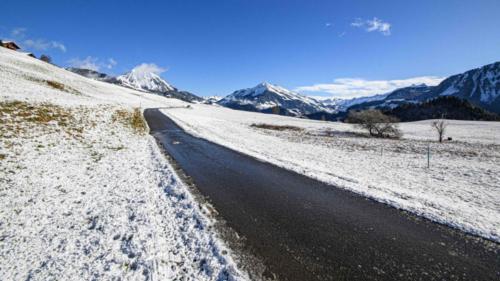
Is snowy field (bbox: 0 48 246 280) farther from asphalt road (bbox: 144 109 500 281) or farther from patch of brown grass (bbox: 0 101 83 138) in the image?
asphalt road (bbox: 144 109 500 281)

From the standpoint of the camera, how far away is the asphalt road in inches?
184

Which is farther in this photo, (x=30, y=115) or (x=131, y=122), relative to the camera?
(x=131, y=122)

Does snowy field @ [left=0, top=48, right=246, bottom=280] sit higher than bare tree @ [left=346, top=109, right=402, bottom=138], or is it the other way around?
bare tree @ [left=346, top=109, right=402, bottom=138]

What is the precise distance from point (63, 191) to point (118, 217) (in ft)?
11.8

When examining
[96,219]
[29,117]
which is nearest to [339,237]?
[96,219]

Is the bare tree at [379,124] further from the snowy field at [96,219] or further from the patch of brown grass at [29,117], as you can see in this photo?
the patch of brown grass at [29,117]

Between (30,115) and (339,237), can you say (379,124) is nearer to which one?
(339,237)

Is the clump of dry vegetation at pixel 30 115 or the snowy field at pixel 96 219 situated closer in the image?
the snowy field at pixel 96 219

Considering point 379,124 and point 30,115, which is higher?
Result: point 379,124

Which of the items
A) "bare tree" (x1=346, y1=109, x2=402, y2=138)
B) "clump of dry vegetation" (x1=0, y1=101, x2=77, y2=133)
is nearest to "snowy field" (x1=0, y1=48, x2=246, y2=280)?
"clump of dry vegetation" (x1=0, y1=101, x2=77, y2=133)

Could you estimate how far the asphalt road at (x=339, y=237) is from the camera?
4.67 m

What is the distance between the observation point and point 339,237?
5.89m

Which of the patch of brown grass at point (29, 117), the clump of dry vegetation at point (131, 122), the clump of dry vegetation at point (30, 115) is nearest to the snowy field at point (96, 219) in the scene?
the patch of brown grass at point (29, 117)

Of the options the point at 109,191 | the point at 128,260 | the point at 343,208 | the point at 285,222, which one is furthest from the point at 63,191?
the point at 343,208
